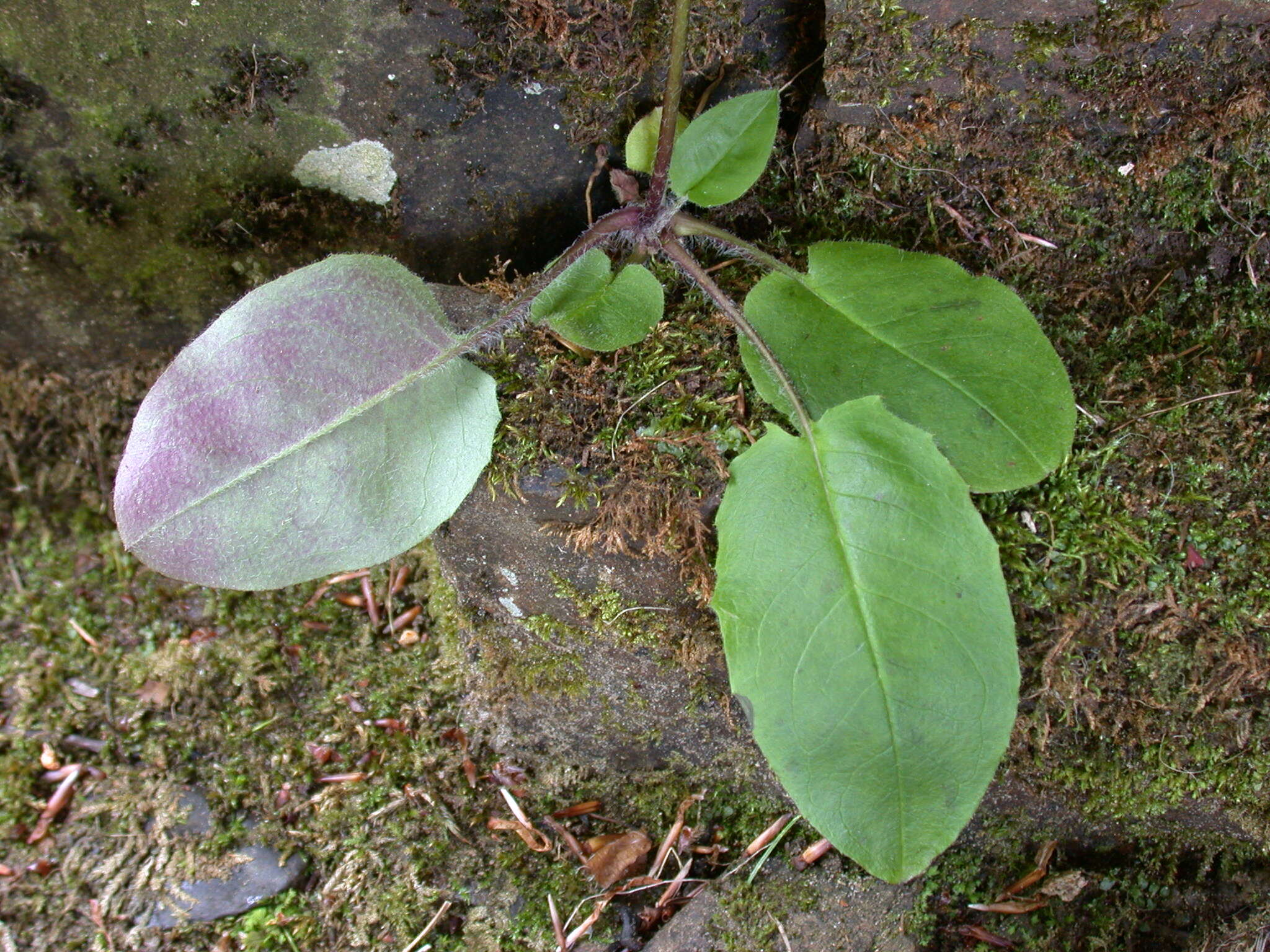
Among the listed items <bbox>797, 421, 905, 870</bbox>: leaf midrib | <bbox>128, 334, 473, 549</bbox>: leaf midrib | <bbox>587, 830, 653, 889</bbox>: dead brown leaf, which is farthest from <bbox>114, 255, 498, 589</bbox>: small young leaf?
<bbox>587, 830, 653, 889</bbox>: dead brown leaf

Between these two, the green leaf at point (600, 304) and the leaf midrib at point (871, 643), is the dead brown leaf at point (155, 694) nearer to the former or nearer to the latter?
the green leaf at point (600, 304)

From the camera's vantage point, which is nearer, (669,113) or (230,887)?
(669,113)

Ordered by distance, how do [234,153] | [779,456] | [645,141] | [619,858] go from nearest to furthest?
1. [779,456]
2. [645,141]
3. [234,153]
4. [619,858]

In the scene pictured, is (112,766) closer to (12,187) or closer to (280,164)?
(12,187)

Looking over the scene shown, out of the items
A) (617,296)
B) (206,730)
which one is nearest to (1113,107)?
(617,296)

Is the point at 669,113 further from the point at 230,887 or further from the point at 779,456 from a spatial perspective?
the point at 230,887

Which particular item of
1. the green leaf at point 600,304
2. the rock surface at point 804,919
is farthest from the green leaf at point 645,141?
the rock surface at point 804,919

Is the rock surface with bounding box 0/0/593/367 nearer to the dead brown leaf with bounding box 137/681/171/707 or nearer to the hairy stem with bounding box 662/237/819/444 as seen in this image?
the hairy stem with bounding box 662/237/819/444

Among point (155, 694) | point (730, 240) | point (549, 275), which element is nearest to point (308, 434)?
point (549, 275)
